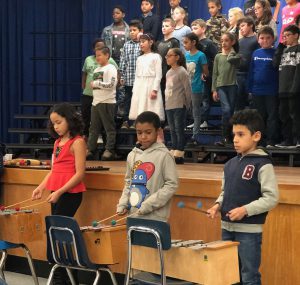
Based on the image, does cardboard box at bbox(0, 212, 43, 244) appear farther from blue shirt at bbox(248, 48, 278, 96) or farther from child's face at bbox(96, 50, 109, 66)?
child's face at bbox(96, 50, 109, 66)

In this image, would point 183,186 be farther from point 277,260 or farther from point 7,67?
point 7,67

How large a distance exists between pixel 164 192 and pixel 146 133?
41cm

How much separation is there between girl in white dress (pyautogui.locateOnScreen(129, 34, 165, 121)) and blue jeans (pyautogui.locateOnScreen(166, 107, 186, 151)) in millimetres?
431

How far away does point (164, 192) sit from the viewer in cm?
462

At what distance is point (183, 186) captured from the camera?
5.35m

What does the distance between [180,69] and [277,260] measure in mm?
2988

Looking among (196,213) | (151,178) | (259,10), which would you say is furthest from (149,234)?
(259,10)

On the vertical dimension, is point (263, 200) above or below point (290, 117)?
below

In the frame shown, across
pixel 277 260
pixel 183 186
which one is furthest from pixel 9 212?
pixel 277 260

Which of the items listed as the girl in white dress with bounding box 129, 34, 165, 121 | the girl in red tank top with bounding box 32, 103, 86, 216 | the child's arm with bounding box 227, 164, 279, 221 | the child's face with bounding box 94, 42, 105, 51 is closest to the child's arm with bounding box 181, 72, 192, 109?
the girl in white dress with bounding box 129, 34, 165, 121

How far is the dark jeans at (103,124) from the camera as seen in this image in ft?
26.8

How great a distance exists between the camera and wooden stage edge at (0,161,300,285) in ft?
15.9

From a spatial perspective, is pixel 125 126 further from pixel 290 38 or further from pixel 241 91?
pixel 290 38

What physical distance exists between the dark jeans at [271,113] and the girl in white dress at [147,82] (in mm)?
1100
